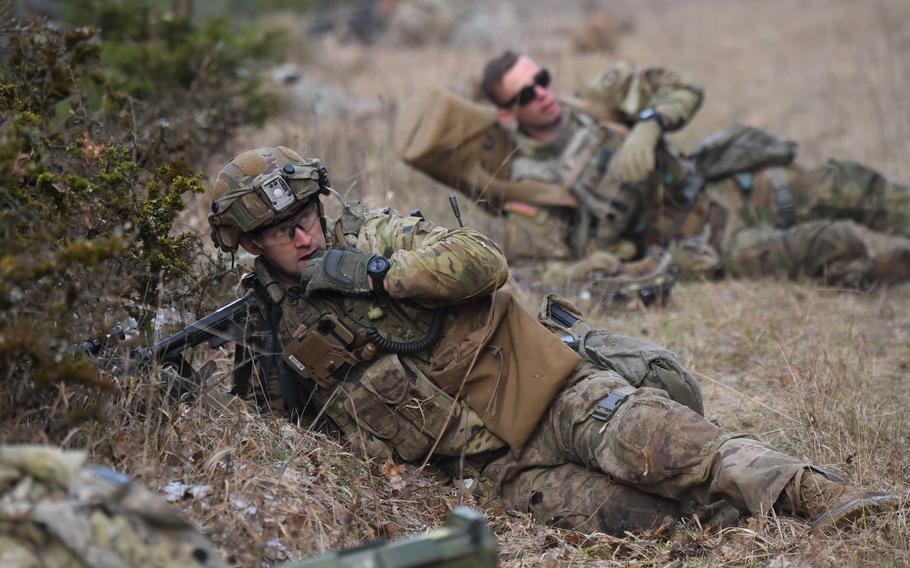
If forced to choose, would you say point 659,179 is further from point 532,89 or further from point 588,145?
point 532,89

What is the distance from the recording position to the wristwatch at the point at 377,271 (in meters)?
3.49

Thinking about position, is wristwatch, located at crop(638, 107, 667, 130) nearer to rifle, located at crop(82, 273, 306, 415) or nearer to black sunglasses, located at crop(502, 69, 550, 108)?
black sunglasses, located at crop(502, 69, 550, 108)

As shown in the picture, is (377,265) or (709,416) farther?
(709,416)

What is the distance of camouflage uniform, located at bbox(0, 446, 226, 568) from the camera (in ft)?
7.36

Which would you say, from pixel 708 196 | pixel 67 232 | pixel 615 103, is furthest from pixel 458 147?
pixel 67 232

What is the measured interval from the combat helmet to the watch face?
355 millimetres

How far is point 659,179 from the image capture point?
6684 millimetres

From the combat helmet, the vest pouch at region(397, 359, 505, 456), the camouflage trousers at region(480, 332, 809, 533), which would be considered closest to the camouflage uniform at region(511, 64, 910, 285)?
the camouflage trousers at region(480, 332, 809, 533)

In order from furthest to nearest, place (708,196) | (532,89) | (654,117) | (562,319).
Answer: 1. (708,196)
2. (532,89)
3. (654,117)
4. (562,319)

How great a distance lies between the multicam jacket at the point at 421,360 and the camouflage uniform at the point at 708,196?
2.97 metres

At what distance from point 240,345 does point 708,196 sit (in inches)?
164

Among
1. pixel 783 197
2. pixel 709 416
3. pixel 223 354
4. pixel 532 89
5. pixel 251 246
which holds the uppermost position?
pixel 251 246

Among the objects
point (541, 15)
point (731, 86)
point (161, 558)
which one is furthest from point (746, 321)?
point (541, 15)

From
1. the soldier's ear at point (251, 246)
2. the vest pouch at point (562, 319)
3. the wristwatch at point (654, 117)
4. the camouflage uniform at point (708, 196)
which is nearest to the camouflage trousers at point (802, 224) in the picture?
the camouflage uniform at point (708, 196)
